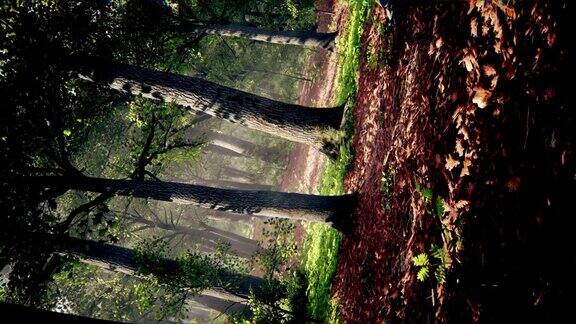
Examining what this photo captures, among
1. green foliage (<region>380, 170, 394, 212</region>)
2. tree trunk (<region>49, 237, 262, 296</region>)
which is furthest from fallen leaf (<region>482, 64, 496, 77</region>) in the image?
tree trunk (<region>49, 237, 262, 296</region>)

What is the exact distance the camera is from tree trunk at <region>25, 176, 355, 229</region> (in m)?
7.65

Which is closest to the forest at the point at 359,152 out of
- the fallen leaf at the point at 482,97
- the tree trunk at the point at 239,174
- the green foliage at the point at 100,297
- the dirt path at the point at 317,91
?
the fallen leaf at the point at 482,97

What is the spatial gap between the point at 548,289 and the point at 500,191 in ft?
2.63

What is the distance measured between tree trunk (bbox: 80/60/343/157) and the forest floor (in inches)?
114

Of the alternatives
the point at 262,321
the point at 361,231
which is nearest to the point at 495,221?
the point at 361,231

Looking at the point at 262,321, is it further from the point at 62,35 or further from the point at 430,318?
the point at 62,35

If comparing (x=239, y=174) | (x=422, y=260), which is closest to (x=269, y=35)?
(x=422, y=260)

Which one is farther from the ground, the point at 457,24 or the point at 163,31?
the point at 163,31

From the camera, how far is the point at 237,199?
26.3 feet

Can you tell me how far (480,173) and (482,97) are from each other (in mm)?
657

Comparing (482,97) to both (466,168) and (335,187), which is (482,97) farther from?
(335,187)

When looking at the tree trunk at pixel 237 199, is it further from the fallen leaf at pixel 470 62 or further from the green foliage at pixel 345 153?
the fallen leaf at pixel 470 62

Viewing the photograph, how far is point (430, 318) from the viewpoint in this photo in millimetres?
3463

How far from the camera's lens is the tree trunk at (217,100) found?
7.39 meters
